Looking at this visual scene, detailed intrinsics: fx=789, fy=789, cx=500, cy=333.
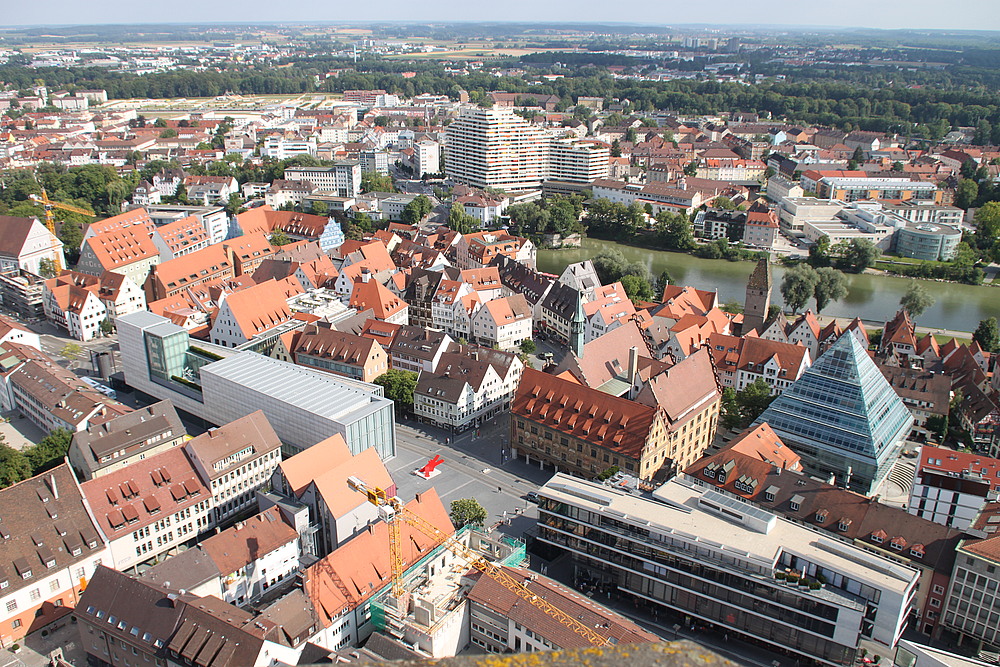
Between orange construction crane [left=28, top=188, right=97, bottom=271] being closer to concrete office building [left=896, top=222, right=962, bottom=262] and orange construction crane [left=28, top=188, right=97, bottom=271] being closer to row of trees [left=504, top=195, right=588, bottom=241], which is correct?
row of trees [left=504, top=195, right=588, bottom=241]

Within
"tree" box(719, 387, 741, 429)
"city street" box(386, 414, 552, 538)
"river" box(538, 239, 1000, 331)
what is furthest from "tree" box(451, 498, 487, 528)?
"river" box(538, 239, 1000, 331)

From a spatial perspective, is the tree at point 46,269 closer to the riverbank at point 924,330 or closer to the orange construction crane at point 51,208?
the orange construction crane at point 51,208

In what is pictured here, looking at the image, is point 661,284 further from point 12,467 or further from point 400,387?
point 12,467

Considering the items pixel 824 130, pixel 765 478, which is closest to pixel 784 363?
pixel 765 478

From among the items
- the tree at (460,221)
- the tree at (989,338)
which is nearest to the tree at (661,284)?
the tree at (460,221)

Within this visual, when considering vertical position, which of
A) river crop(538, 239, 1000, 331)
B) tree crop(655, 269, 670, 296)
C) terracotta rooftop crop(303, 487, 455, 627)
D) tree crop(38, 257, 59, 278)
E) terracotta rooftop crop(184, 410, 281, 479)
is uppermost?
terracotta rooftop crop(184, 410, 281, 479)

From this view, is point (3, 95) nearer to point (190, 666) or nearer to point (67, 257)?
point (67, 257)
